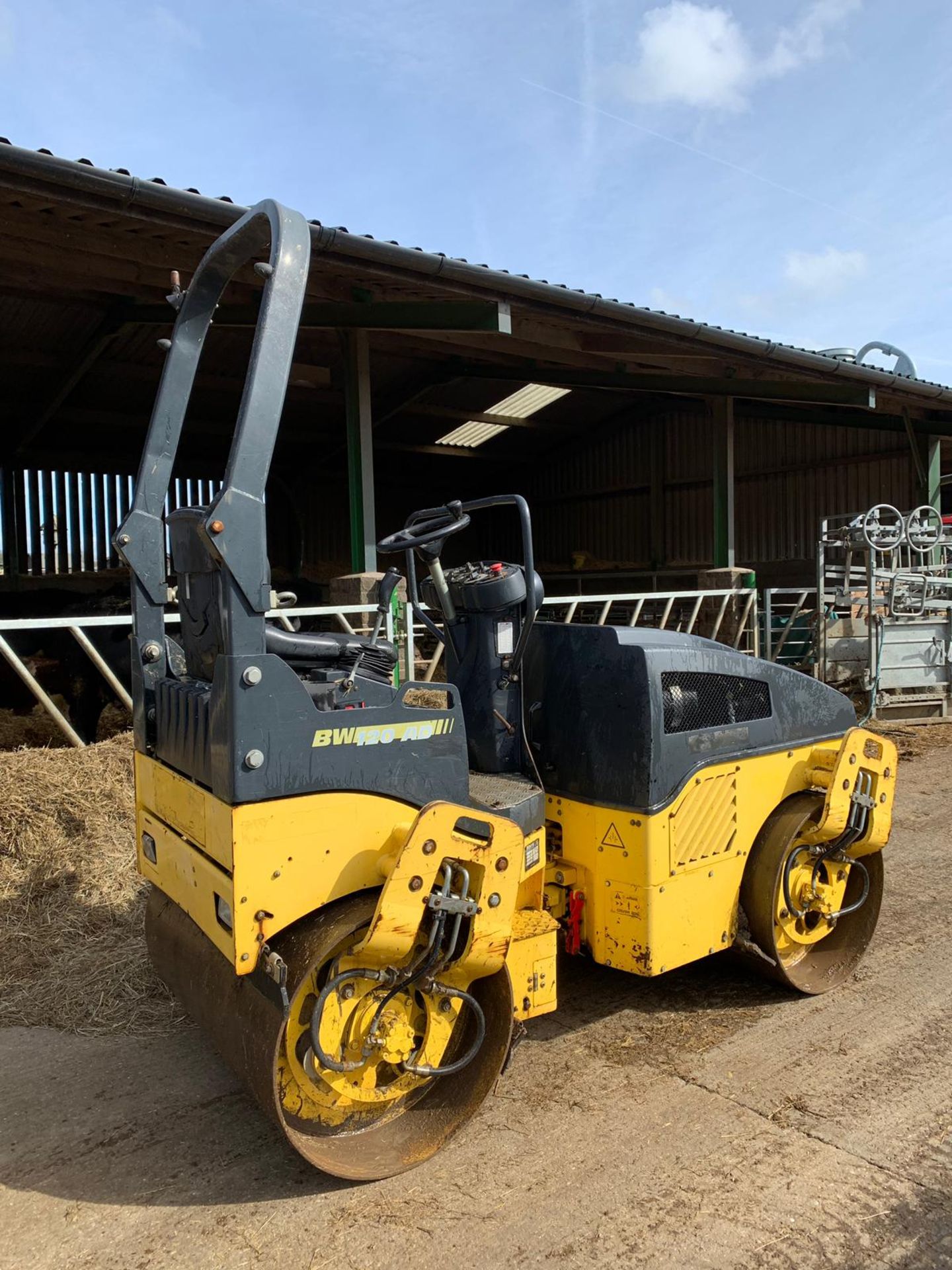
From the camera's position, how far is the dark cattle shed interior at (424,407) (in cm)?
762

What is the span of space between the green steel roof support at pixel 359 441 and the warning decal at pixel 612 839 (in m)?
6.31

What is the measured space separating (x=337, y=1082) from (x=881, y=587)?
10263 mm

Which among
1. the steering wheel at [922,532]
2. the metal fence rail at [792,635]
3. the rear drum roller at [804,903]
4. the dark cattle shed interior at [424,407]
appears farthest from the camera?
the metal fence rail at [792,635]

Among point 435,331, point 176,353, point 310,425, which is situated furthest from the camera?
point 310,425

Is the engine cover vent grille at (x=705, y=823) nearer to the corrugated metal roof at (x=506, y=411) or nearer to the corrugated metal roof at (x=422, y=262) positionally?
the corrugated metal roof at (x=422, y=262)

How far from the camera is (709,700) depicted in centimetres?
362

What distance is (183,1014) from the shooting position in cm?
380

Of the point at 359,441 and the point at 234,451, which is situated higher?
the point at 359,441


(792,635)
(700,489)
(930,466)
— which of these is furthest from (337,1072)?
(700,489)

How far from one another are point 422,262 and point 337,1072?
6394 mm

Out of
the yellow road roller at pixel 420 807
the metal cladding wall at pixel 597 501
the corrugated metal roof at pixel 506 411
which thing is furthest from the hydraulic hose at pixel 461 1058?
the metal cladding wall at pixel 597 501

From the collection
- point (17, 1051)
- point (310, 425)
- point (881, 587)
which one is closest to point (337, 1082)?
point (17, 1051)

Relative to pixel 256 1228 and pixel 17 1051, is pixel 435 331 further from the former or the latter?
pixel 256 1228

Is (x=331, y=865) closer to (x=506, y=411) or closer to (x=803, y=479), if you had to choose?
(x=506, y=411)
